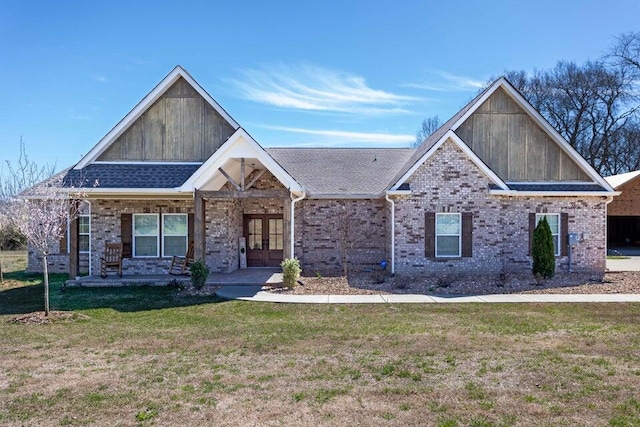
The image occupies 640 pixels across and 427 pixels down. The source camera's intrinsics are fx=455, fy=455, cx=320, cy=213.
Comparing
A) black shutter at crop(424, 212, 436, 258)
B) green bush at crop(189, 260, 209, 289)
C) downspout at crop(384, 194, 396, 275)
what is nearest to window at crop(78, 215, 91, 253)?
green bush at crop(189, 260, 209, 289)

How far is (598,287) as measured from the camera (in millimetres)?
13578

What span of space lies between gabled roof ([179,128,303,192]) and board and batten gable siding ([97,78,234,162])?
2.64 meters

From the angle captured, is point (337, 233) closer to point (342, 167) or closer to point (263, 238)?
point (263, 238)

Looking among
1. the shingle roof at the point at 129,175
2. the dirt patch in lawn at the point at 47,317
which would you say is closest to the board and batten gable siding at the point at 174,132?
the shingle roof at the point at 129,175

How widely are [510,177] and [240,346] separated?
13002mm

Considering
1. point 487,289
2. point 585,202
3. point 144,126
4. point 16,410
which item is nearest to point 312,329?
point 16,410

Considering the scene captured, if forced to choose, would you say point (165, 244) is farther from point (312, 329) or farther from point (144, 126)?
point (312, 329)

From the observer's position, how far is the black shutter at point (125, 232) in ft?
52.8

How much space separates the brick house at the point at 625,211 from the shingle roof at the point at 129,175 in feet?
80.3

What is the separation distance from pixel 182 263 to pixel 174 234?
4.13ft

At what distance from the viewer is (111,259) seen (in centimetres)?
1545

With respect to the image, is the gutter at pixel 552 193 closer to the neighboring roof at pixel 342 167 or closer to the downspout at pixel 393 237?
the downspout at pixel 393 237

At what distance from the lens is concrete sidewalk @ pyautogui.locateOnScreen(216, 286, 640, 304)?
11.5 meters

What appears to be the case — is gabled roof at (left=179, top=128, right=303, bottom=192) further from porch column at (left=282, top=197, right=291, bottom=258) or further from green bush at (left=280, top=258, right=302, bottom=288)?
green bush at (left=280, top=258, right=302, bottom=288)
